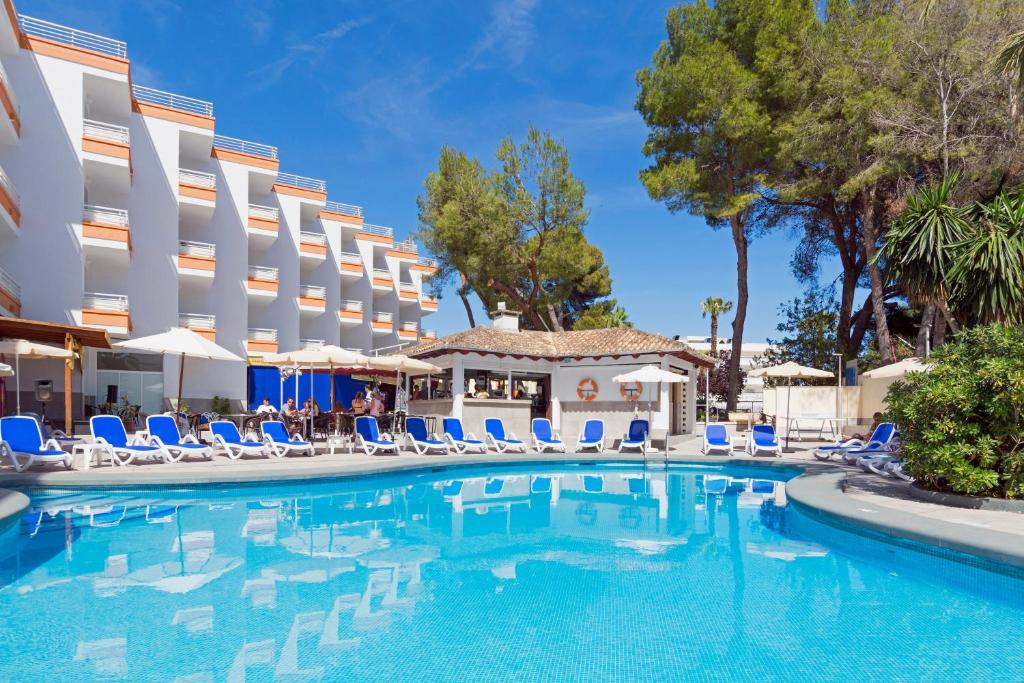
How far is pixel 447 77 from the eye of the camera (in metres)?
27.6

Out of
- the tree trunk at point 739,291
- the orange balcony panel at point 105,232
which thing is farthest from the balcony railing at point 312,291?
the tree trunk at point 739,291

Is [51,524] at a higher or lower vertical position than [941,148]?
lower

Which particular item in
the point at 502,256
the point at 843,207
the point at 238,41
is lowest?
the point at 502,256

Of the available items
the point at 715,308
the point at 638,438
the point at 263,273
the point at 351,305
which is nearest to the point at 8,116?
the point at 263,273

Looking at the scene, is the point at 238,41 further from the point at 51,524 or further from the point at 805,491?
the point at 805,491

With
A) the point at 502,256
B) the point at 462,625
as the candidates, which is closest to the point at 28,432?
the point at 462,625

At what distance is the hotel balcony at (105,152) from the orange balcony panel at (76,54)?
190 centimetres

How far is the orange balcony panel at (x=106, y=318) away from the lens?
21.9 meters

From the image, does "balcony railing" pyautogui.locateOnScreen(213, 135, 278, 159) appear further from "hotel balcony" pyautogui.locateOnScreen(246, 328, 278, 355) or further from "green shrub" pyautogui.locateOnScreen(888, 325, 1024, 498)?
"green shrub" pyautogui.locateOnScreen(888, 325, 1024, 498)

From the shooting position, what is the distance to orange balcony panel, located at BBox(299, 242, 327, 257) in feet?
111

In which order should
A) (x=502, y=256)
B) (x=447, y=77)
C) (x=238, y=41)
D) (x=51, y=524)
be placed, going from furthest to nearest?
1. (x=502, y=256)
2. (x=447, y=77)
3. (x=238, y=41)
4. (x=51, y=524)

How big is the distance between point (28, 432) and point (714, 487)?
12.7 metres

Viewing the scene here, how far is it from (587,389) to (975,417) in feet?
44.7

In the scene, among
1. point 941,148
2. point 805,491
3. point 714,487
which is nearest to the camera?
point 805,491
